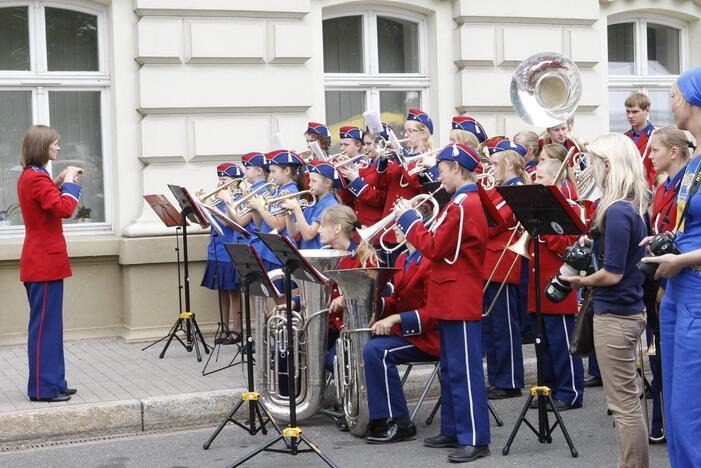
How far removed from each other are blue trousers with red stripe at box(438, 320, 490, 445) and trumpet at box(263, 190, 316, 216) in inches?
104

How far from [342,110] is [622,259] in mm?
6346

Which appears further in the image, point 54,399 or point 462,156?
point 54,399

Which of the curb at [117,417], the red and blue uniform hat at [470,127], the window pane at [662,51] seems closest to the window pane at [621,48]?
the window pane at [662,51]

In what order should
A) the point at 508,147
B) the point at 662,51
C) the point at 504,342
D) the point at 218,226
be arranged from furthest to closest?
the point at 662,51 → the point at 218,226 → the point at 508,147 → the point at 504,342

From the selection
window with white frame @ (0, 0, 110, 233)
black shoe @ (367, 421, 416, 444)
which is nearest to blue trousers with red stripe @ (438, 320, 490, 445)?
black shoe @ (367, 421, 416, 444)

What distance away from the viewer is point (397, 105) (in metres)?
11.9

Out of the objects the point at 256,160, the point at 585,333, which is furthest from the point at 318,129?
the point at 585,333

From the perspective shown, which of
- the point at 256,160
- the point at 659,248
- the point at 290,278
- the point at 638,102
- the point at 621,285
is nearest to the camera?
the point at 659,248

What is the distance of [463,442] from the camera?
643 cm

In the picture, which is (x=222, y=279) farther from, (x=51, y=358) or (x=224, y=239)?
(x=51, y=358)

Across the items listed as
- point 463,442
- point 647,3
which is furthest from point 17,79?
point 647,3

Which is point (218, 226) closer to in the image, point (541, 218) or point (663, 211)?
point (541, 218)

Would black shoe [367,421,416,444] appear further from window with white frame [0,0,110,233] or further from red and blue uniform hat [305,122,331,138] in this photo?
window with white frame [0,0,110,233]

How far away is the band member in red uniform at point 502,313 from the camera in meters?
8.09
